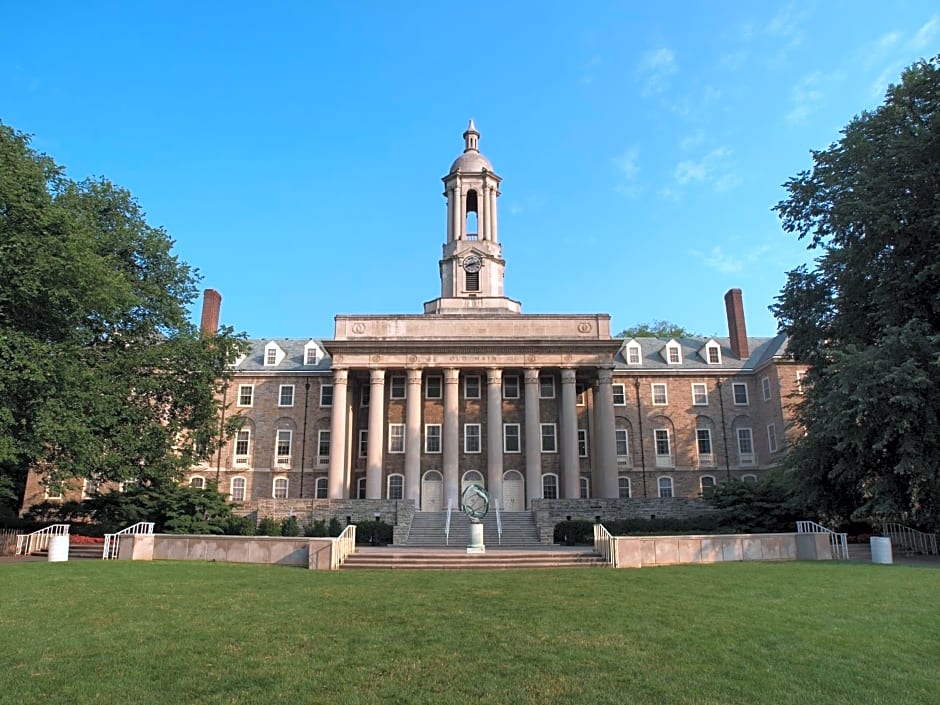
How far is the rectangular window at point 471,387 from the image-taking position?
46.2 metres

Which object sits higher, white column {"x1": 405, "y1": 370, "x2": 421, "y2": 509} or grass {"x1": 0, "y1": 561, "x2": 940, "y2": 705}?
white column {"x1": 405, "y1": 370, "x2": 421, "y2": 509}

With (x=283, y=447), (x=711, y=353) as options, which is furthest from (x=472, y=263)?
(x=283, y=447)

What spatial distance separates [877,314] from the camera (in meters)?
22.0

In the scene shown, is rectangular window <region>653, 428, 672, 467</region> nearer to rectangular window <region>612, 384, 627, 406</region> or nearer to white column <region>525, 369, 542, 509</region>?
rectangular window <region>612, 384, 627, 406</region>

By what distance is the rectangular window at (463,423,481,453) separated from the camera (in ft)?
149

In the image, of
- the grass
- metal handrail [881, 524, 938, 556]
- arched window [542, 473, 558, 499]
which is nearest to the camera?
the grass

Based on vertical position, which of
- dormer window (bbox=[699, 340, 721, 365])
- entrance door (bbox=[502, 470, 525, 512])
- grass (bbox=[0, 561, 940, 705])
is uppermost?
dormer window (bbox=[699, 340, 721, 365])

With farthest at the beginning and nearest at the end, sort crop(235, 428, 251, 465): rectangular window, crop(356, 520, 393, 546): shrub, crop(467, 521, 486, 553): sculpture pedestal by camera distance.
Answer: crop(235, 428, 251, 465): rectangular window
crop(356, 520, 393, 546): shrub
crop(467, 521, 486, 553): sculpture pedestal

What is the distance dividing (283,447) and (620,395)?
2454 cm

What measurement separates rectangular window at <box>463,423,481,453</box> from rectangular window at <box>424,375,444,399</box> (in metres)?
2.94

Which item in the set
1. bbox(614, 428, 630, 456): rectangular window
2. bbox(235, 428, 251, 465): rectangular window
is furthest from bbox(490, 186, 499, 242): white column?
bbox(235, 428, 251, 465): rectangular window

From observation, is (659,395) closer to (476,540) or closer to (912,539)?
(912,539)

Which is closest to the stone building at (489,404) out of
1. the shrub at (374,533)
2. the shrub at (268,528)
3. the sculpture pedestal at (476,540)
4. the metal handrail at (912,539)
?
the shrub at (374,533)

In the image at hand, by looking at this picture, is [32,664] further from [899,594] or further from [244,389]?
[244,389]
